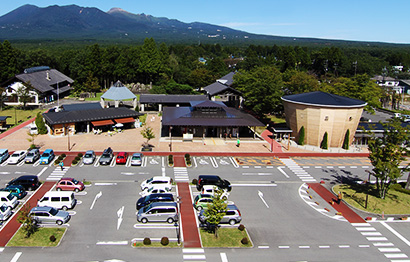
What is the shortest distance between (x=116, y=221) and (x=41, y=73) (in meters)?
81.7

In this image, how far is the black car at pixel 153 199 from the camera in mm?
34562

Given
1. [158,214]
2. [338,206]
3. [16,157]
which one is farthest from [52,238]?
[338,206]

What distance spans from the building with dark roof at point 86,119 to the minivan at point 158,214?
114 feet

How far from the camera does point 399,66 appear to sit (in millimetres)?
194000

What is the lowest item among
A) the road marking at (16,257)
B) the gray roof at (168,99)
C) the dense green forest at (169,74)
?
the road marking at (16,257)

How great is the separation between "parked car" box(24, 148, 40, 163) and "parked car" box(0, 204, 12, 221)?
1601 centimetres

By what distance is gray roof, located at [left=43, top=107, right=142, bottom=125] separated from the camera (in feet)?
203

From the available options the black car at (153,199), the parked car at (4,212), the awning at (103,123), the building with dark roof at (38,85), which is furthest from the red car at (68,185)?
the building with dark roof at (38,85)

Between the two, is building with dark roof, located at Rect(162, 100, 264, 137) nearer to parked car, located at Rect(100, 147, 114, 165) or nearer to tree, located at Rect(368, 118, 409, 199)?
parked car, located at Rect(100, 147, 114, 165)

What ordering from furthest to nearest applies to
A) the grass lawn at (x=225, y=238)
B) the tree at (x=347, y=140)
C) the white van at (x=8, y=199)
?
1. the tree at (x=347, y=140)
2. the white van at (x=8, y=199)
3. the grass lawn at (x=225, y=238)

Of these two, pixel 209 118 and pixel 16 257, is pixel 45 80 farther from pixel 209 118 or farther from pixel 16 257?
pixel 16 257

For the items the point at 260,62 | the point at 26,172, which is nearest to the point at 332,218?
the point at 26,172

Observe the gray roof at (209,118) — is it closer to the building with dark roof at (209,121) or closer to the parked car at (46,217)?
the building with dark roof at (209,121)

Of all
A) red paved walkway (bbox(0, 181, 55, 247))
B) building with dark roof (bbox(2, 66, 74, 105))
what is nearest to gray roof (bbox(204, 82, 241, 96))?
building with dark roof (bbox(2, 66, 74, 105))
